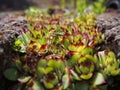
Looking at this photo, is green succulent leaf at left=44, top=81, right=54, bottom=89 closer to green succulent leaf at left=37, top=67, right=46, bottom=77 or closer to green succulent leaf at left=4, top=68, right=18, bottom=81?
green succulent leaf at left=37, top=67, right=46, bottom=77

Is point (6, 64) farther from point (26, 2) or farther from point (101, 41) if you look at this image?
point (26, 2)

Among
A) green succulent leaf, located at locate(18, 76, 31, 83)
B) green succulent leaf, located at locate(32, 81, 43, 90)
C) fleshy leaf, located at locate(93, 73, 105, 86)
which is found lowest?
fleshy leaf, located at locate(93, 73, 105, 86)

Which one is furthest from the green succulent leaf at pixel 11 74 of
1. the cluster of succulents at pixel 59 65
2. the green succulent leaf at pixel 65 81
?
the green succulent leaf at pixel 65 81

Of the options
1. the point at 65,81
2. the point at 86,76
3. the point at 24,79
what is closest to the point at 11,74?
the point at 24,79

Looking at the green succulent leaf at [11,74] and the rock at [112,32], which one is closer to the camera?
the green succulent leaf at [11,74]

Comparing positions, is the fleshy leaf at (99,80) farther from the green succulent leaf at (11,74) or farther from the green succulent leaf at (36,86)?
the green succulent leaf at (11,74)

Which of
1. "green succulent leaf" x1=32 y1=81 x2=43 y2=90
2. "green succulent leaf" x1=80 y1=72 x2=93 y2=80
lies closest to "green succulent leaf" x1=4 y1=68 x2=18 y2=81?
"green succulent leaf" x1=32 y1=81 x2=43 y2=90

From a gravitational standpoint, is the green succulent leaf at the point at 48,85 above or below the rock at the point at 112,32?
below

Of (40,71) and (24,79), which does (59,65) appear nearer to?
(40,71)
